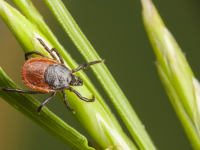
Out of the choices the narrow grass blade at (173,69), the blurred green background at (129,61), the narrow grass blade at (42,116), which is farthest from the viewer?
the blurred green background at (129,61)

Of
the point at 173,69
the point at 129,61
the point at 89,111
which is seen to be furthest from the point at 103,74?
the point at 129,61

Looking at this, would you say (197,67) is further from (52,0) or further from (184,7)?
(52,0)

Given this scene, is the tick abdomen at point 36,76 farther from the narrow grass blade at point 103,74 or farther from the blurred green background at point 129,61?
Answer: the blurred green background at point 129,61

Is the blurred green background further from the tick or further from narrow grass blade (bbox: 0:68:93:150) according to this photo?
narrow grass blade (bbox: 0:68:93:150)

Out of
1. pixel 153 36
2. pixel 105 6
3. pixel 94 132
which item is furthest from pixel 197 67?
pixel 94 132

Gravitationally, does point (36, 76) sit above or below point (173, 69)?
above

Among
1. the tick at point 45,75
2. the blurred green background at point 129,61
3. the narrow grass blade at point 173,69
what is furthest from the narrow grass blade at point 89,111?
the blurred green background at point 129,61

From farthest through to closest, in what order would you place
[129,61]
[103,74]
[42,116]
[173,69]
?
[129,61]
[173,69]
[103,74]
[42,116]

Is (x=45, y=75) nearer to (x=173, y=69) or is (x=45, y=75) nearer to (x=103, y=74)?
(x=103, y=74)

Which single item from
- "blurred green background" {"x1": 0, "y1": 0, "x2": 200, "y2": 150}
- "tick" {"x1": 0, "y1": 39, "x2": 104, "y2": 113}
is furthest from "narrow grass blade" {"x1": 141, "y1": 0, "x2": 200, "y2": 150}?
"blurred green background" {"x1": 0, "y1": 0, "x2": 200, "y2": 150}

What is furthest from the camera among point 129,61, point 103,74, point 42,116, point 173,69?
point 129,61
